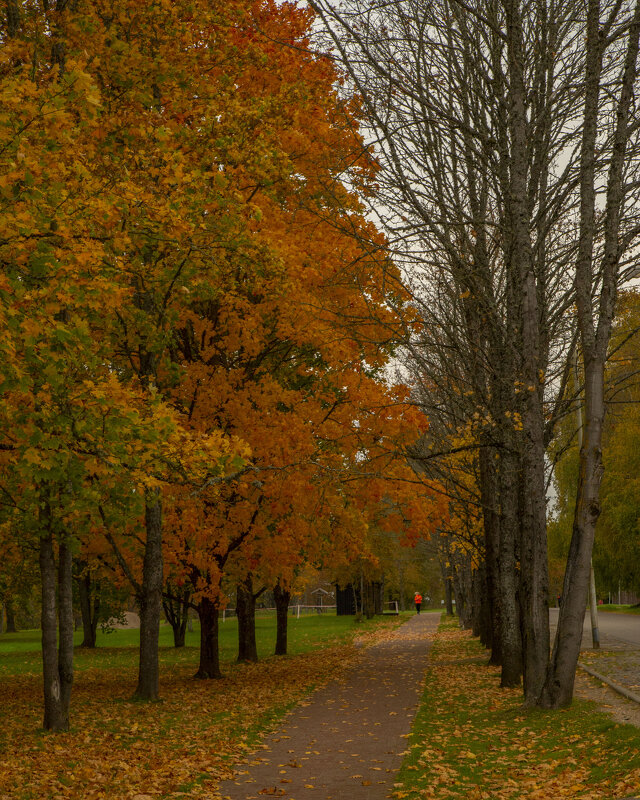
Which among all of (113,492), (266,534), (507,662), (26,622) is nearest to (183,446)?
(113,492)

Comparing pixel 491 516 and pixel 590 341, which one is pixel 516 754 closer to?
pixel 590 341

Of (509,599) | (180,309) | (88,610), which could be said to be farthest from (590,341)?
(88,610)

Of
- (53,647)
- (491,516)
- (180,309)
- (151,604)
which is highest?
(180,309)

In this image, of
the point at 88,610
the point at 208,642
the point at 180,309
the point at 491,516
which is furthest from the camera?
the point at 88,610

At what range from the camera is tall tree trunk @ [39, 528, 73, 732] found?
1089 centimetres

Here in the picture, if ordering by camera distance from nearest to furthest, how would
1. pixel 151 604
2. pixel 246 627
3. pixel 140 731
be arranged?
pixel 140 731
pixel 151 604
pixel 246 627

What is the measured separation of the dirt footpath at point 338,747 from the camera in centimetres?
748

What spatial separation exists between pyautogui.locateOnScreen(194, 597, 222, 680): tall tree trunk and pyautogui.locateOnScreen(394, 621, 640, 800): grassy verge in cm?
698

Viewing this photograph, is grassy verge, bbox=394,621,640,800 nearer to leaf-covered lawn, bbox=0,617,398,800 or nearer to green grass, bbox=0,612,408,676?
leaf-covered lawn, bbox=0,617,398,800

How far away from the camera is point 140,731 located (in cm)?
1112

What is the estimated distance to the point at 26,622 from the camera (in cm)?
6731

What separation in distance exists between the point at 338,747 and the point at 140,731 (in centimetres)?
304

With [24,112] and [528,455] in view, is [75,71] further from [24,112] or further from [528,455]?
[528,455]

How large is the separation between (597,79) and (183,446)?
23.0 feet
